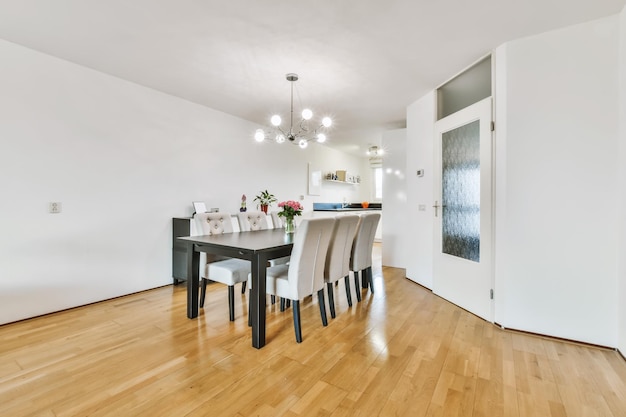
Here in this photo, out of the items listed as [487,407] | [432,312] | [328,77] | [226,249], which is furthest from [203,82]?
[487,407]

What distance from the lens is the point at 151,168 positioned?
11.9ft

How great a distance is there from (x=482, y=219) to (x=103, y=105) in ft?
13.7

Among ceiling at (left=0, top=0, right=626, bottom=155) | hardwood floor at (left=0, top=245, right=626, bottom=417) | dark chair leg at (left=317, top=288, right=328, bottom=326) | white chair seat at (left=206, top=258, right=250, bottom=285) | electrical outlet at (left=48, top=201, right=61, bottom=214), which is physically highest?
ceiling at (left=0, top=0, right=626, bottom=155)

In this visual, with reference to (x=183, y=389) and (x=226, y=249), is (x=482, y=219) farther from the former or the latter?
(x=183, y=389)

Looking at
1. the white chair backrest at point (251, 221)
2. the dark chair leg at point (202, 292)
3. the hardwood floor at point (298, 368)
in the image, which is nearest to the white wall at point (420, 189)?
the hardwood floor at point (298, 368)

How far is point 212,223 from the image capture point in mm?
3148

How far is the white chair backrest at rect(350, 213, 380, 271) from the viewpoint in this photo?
328cm

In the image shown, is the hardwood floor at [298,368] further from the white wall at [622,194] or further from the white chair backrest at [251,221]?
the white chair backrest at [251,221]

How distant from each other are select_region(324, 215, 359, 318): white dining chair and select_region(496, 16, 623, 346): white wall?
1.35 m

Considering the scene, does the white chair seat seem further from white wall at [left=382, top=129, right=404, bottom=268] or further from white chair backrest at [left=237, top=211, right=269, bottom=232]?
white wall at [left=382, top=129, right=404, bottom=268]

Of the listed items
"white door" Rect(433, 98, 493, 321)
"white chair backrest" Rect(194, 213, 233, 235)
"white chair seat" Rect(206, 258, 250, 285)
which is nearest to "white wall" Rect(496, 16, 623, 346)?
"white door" Rect(433, 98, 493, 321)

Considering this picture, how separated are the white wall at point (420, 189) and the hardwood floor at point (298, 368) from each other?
40.6 inches

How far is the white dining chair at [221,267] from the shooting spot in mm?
2660

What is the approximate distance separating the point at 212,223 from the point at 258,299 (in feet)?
4.31
